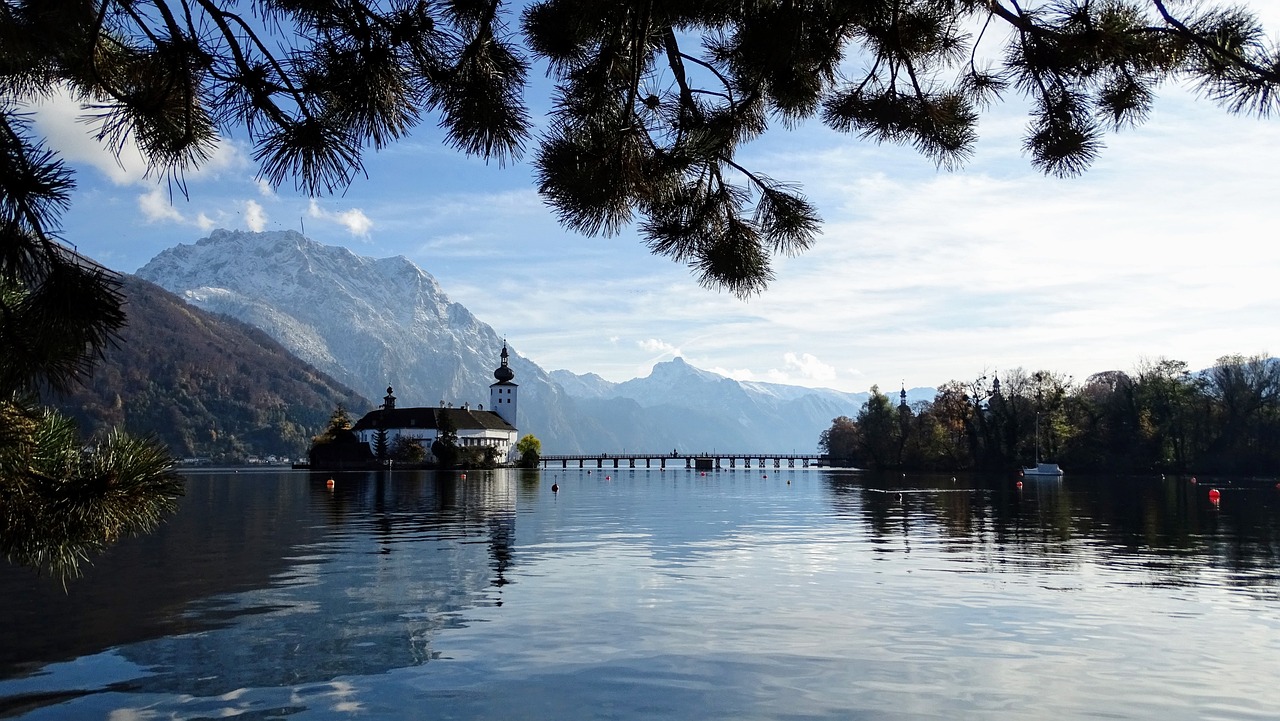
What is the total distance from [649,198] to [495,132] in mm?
1572

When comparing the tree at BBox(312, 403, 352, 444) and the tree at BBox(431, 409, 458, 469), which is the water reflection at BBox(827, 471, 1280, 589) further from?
the tree at BBox(312, 403, 352, 444)

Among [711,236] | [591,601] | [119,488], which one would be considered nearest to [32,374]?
[119,488]

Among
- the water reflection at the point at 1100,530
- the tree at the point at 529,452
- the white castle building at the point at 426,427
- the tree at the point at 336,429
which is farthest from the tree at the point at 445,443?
the water reflection at the point at 1100,530

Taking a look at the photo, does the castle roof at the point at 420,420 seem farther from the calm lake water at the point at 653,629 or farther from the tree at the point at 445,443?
the calm lake water at the point at 653,629

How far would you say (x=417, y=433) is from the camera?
174875 millimetres

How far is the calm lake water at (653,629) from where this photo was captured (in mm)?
12727

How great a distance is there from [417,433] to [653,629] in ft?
535

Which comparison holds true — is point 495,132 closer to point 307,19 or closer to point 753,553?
point 307,19

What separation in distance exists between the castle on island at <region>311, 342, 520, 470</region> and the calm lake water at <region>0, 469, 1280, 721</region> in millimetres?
128301

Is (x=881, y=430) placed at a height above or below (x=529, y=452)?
above

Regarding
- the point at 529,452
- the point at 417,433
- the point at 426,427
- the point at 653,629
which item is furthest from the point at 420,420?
the point at 653,629

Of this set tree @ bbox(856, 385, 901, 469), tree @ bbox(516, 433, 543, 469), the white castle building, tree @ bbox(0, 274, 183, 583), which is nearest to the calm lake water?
tree @ bbox(0, 274, 183, 583)

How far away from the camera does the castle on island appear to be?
162 metres

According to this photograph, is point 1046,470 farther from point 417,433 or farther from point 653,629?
point 417,433
